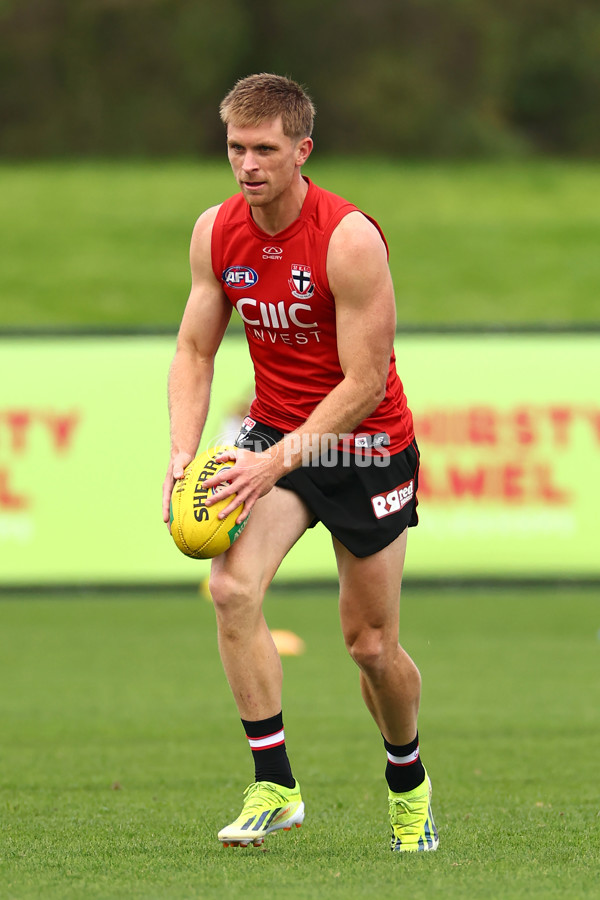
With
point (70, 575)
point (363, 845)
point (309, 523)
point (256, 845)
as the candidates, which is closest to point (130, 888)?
point (256, 845)

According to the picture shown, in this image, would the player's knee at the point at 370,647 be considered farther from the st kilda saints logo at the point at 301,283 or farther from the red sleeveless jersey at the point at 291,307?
the st kilda saints logo at the point at 301,283

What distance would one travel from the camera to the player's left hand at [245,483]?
4.61 metres

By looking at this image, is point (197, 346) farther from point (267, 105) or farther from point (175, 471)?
point (267, 105)

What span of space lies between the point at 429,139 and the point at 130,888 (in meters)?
35.6

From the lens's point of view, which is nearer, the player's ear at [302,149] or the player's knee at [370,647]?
the player's ear at [302,149]

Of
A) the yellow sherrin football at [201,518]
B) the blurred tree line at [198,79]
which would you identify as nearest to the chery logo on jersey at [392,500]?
the yellow sherrin football at [201,518]

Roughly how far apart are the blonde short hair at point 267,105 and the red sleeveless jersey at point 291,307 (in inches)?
11.1

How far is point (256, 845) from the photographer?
4.64 metres

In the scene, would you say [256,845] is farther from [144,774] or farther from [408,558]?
[408,558]

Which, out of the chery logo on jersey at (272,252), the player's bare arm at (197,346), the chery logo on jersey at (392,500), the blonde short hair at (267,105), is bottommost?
the chery logo on jersey at (392,500)

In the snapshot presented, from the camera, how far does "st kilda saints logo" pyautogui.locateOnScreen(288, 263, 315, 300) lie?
15.7 feet

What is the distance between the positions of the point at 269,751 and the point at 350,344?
135 centimetres

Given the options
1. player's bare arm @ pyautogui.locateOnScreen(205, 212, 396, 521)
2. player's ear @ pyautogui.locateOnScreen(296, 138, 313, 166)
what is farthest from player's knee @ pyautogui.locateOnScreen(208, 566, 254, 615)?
player's ear @ pyautogui.locateOnScreen(296, 138, 313, 166)

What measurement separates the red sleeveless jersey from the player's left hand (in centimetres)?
35
